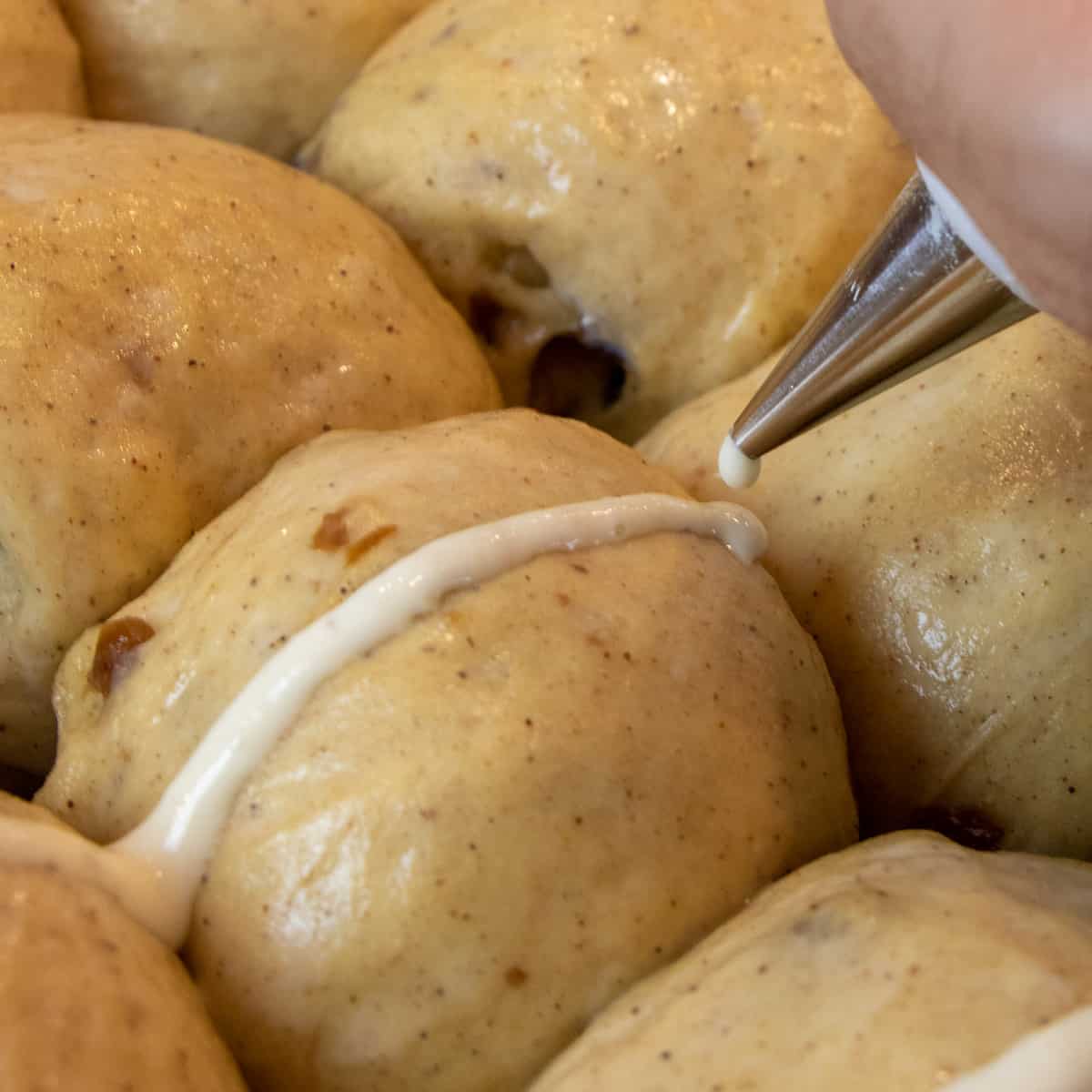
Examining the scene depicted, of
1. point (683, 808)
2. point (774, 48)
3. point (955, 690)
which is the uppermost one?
point (774, 48)

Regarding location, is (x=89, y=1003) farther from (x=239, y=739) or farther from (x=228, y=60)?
(x=228, y=60)

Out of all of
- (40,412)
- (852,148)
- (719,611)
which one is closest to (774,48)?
(852,148)

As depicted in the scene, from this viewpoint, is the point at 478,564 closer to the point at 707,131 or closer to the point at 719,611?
the point at 719,611

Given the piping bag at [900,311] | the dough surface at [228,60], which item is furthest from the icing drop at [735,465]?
the dough surface at [228,60]

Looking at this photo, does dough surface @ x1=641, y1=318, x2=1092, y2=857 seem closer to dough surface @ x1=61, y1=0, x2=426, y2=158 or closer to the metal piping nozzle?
the metal piping nozzle

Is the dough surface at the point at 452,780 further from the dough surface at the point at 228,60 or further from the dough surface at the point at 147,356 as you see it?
the dough surface at the point at 228,60

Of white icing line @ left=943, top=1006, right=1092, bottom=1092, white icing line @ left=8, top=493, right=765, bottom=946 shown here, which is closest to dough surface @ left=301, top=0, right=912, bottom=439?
white icing line @ left=8, top=493, right=765, bottom=946
